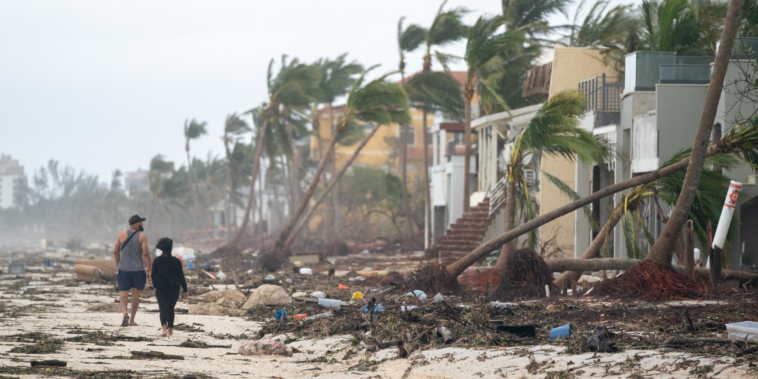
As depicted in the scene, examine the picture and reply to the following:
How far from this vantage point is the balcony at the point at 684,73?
13336 millimetres

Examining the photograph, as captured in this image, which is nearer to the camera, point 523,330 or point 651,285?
point 523,330

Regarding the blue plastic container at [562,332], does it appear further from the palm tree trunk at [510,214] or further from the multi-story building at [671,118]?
the palm tree trunk at [510,214]

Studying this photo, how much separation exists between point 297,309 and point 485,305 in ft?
10.2

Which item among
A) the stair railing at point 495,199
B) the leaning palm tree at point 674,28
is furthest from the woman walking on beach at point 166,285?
the stair railing at point 495,199

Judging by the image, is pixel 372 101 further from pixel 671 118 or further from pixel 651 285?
pixel 651 285

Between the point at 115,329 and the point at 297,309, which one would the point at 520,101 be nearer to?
the point at 297,309

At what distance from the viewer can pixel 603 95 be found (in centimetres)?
1638

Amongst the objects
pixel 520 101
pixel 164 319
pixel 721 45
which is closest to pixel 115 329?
pixel 164 319

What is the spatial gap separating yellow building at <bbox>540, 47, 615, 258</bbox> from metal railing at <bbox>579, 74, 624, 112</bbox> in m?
1.10

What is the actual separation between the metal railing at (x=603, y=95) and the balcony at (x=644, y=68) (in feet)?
6.00

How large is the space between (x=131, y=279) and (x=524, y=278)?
6101 mm

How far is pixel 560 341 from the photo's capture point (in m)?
6.98

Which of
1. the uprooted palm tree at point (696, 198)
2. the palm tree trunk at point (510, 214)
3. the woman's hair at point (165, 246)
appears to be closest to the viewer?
the woman's hair at point (165, 246)

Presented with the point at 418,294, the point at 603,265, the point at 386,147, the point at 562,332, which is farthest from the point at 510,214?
the point at 386,147
